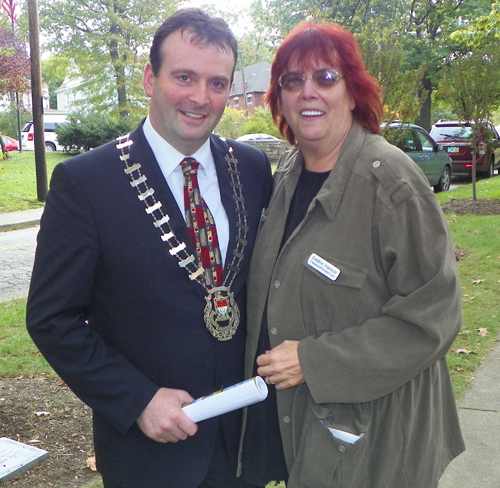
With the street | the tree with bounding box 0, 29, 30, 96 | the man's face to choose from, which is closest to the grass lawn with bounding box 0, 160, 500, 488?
the street

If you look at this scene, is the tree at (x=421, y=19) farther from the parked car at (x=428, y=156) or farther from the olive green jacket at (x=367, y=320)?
the olive green jacket at (x=367, y=320)

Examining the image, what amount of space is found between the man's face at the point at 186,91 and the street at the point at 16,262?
548 centimetres

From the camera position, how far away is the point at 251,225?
234 centimetres

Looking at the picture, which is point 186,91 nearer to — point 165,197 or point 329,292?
point 165,197

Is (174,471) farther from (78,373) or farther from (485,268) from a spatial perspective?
(485,268)

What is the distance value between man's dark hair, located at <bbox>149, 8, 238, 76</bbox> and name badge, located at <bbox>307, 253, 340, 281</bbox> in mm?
829

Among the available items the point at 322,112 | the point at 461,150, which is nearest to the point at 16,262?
the point at 322,112

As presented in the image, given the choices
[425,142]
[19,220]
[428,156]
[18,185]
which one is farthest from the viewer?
[18,185]

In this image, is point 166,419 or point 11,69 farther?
point 11,69

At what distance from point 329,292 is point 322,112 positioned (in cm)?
70

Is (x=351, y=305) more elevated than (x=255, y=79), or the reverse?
(x=255, y=79)

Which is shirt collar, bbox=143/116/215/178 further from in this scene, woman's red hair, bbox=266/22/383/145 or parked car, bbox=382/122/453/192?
parked car, bbox=382/122/453/192

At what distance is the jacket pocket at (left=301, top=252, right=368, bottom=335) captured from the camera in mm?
1986

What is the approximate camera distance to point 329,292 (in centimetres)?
202
